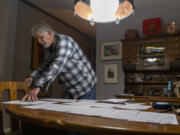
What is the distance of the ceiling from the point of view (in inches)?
144

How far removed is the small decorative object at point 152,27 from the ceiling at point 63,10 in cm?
157

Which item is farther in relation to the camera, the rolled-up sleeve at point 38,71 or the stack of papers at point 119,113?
the rolled-up sleeve at point 38,71

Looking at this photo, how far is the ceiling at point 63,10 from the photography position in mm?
3660

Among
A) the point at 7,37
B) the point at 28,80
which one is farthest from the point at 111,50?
the point at 28,80

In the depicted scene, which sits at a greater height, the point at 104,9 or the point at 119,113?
the point at 104,9

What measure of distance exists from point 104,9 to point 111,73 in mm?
2173

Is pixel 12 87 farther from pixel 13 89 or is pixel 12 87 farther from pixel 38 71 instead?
pixel 38 71

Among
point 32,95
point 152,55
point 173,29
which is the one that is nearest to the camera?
point 32,95

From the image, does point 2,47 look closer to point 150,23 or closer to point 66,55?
point 66,55

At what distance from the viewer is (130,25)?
143 inches

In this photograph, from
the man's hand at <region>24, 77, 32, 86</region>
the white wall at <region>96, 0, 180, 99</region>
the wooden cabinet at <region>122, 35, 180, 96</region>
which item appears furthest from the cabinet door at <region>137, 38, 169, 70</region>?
the man's hand at <region>24, 77, 32, 86</region>

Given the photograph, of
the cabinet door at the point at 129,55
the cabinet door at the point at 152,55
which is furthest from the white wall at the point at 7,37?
the cabinet door at the point at 152,55

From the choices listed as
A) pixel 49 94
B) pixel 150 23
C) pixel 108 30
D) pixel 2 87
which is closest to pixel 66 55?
pixel 2 87

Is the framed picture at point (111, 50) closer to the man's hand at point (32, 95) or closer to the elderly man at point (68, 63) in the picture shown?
the elderly man at point (68, 63)
